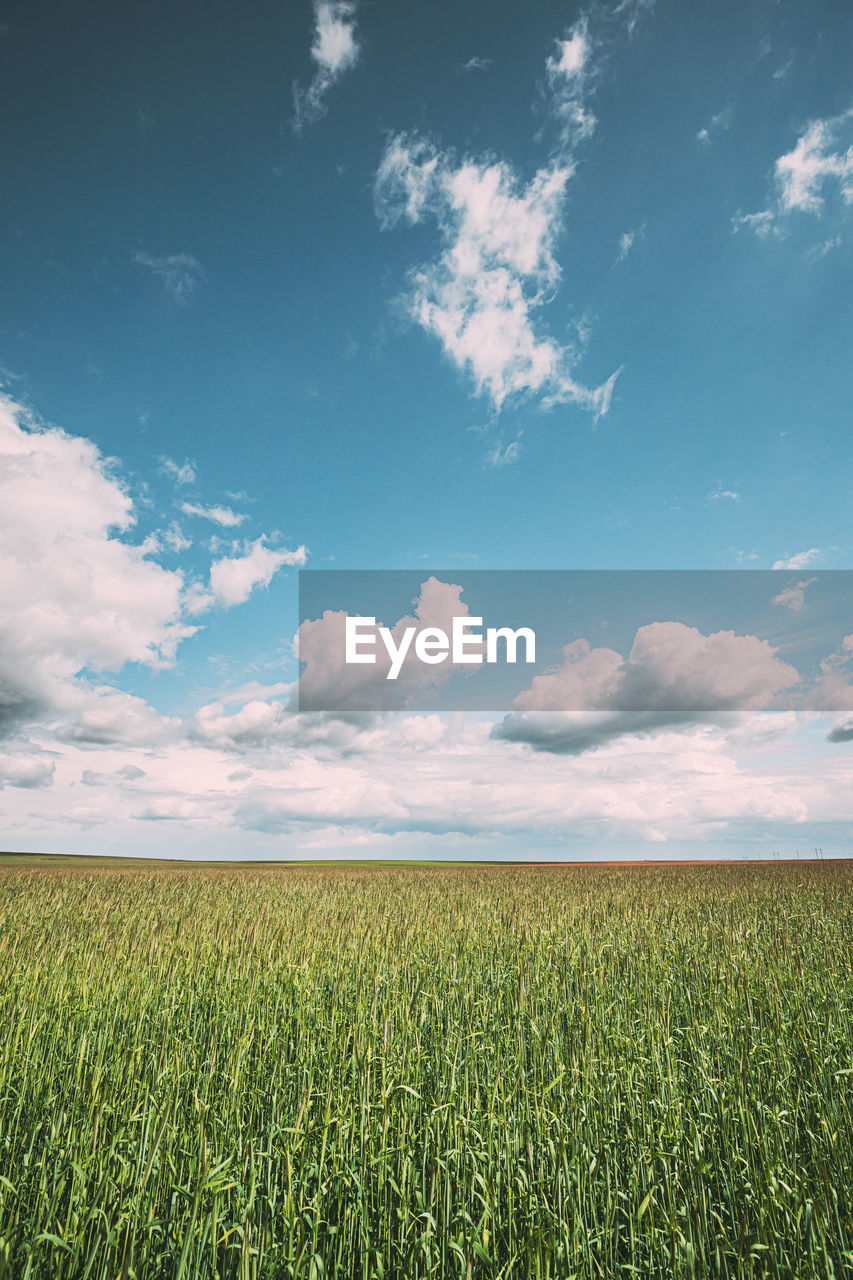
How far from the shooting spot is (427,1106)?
4734mm

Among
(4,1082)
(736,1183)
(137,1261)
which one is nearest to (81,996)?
(4,1082)

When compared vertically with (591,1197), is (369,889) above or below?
below

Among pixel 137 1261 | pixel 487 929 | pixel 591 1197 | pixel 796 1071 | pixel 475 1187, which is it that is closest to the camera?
pixel 137 1261

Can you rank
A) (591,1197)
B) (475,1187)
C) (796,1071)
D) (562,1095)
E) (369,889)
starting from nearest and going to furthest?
(591,1197) → (475,1187) → (562,1095) → (796,1071) → (369,889)

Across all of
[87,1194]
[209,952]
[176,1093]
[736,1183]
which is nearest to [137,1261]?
[87,1194]

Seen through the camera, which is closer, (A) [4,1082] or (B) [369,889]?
(A) [4,1082]

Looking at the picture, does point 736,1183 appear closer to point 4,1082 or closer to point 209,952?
point 4,1082

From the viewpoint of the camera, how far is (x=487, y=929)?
1161cm

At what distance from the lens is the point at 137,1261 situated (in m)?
3.01

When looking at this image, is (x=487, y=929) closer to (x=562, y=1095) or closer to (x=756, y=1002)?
(x=756, y=1002)

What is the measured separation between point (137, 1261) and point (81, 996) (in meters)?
5.19

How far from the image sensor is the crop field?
10.2 ft

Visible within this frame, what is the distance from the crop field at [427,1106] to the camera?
3121 mm

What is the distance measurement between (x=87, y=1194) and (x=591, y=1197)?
2.95 metres
